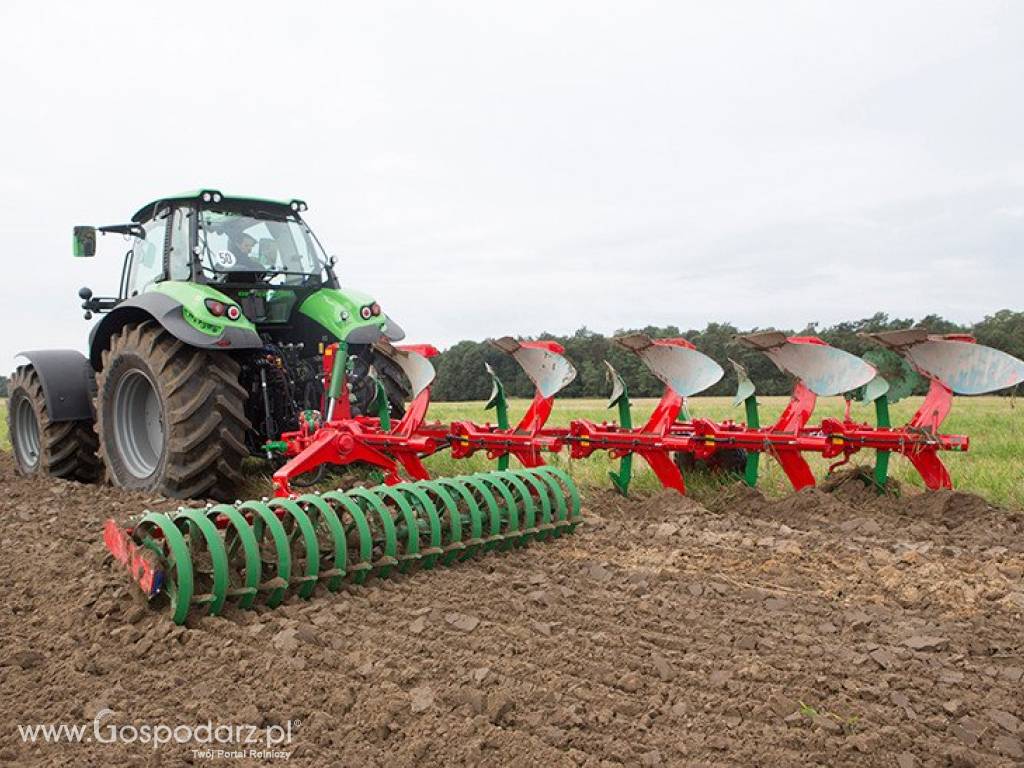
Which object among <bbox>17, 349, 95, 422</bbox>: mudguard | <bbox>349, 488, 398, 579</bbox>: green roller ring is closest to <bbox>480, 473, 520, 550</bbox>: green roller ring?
<bbox>349, 488, 398, 579</bbox>: green roller ring

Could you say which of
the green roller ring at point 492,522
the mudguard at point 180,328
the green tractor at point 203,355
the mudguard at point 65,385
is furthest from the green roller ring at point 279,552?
the mudguard at point 65,385

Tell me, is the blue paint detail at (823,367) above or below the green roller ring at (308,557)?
above

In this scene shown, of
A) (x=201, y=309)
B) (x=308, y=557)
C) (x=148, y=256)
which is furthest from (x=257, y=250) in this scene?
(x=308, y=557)

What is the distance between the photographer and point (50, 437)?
7266 millimetres

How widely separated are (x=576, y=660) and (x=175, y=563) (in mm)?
1495

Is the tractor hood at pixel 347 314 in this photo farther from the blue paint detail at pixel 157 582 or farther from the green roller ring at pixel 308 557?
the blue paint detail at pixel 157 582

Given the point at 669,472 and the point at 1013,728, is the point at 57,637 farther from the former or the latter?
the point at 669,472

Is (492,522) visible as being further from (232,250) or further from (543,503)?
(232,250)

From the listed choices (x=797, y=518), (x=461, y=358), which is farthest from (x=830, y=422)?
(x=461, y=358)

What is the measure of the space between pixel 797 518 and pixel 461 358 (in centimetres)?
1067

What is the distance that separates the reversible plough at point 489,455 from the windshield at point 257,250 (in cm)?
90

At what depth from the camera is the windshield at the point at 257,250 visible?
20.9ft

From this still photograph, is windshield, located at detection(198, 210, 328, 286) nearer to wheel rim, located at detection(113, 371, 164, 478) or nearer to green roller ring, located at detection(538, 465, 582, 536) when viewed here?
wheel rim, located at detection(113, 371, 164, 478)

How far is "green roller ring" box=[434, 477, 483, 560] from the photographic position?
4.15 metres
